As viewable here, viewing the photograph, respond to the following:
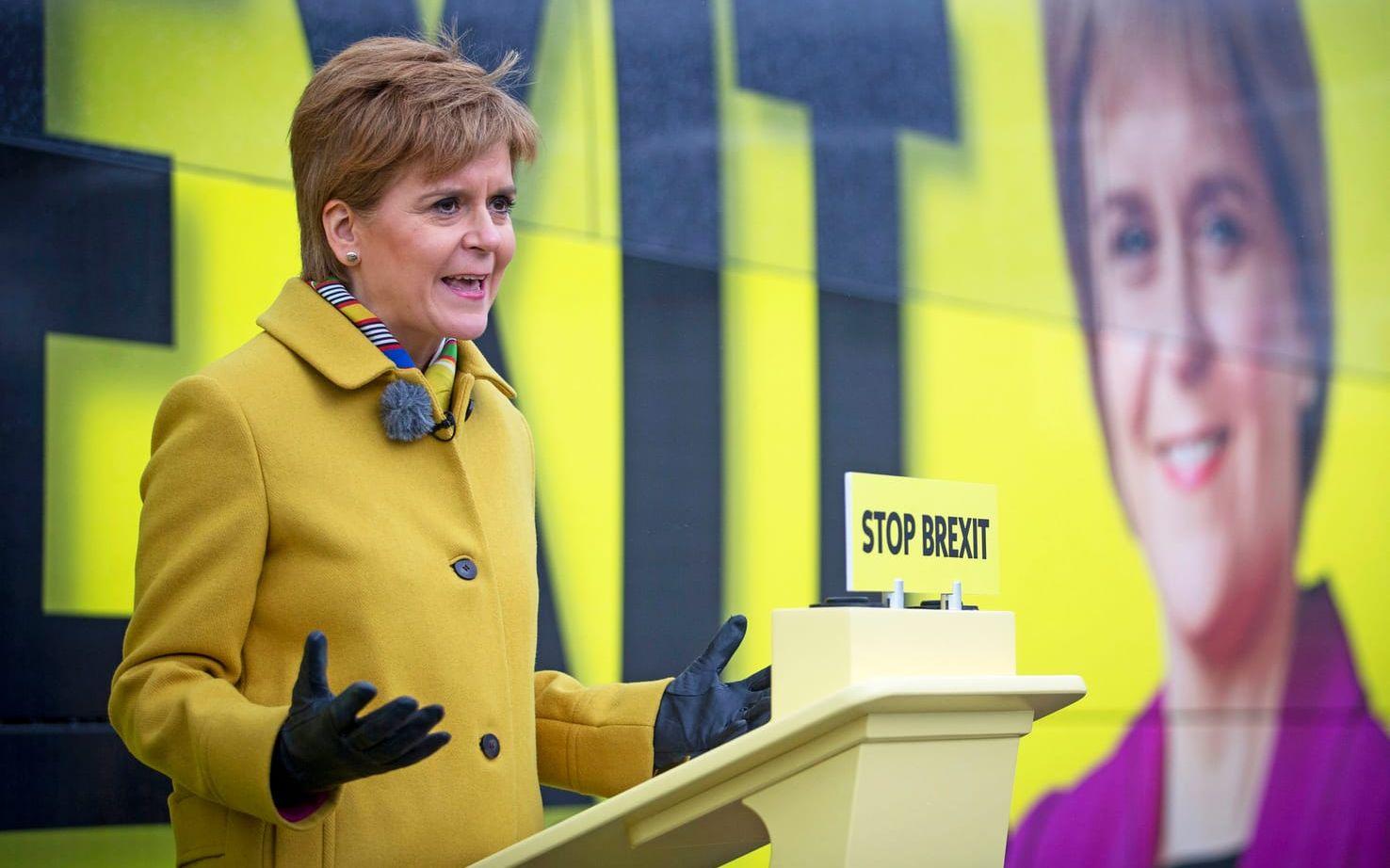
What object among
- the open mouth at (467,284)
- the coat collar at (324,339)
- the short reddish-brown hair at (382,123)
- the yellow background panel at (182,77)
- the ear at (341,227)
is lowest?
the coat collar at (324,339)

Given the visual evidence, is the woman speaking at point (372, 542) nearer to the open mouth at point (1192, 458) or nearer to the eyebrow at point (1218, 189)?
the open mouth at point (1192, 458)

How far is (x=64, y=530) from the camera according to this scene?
2609 millimetres

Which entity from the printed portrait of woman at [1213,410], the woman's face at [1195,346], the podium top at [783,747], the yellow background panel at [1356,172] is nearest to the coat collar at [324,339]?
the podium top at [783,747]

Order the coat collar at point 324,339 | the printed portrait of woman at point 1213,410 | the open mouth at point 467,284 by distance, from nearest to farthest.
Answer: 1. the coat collar at point 324,339
2. the open mouth at point 467,284
3. the printed portrait of woman at point 1213,410

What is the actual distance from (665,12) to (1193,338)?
66.4 inches

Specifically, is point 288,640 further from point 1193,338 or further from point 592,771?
point 1193,338

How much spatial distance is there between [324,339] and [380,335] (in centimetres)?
6

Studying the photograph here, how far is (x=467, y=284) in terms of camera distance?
2.04 metres

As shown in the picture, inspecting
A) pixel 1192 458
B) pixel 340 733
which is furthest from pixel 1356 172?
pixel 340 733

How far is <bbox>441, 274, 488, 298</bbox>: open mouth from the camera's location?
2018mm

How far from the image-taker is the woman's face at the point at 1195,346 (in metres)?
4.27

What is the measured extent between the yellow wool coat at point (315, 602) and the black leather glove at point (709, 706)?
160 millimetres

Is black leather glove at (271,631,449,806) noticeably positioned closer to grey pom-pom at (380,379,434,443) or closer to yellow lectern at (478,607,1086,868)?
yellow lectern at (478,607,1086,868)

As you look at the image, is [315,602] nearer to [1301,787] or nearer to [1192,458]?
[1192,458]
